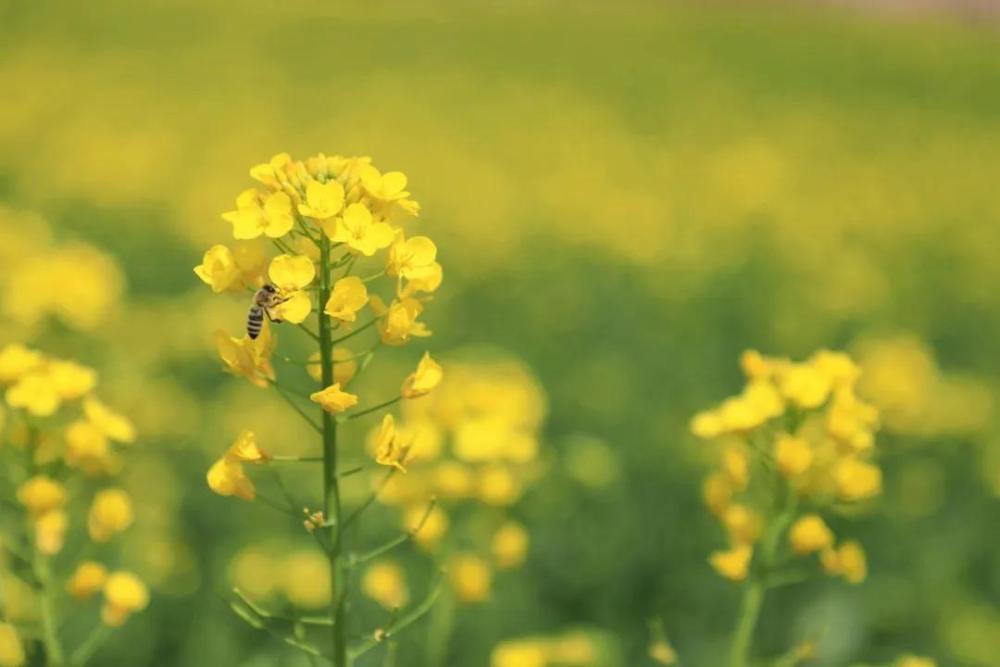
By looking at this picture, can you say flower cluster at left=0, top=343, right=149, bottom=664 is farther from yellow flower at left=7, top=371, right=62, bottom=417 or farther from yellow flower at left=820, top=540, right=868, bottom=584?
yellow flower at left=820, top=540, right=868, bottom=584

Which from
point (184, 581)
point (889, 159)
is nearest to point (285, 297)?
point (184, 581)

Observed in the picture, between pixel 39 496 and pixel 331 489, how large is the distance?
51 centimetres

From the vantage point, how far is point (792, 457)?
5.64ft

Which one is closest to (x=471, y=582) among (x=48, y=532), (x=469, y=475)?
(x=469, y=475)

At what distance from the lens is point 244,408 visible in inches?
154

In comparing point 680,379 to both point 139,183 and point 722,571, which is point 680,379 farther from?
point 139,183

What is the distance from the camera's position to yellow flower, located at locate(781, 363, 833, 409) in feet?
5.76

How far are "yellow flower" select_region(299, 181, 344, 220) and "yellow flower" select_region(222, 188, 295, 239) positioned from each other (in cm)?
3

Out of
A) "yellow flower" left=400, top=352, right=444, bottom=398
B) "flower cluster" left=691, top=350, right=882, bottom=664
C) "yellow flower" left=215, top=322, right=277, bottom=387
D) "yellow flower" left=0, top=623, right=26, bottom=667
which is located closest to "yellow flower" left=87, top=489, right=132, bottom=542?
"yellow flower" left=0, top=623, right=26, bottom=667

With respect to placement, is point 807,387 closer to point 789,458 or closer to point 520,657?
point 789,458

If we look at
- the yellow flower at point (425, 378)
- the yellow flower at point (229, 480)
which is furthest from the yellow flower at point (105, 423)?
the yellow flower at point (425, 378)

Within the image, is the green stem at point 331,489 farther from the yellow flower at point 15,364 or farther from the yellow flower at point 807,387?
the yellow flower at point 807,387

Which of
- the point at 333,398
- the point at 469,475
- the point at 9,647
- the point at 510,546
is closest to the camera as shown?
the point at 333,398

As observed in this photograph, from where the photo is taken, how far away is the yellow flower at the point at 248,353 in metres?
1.49
